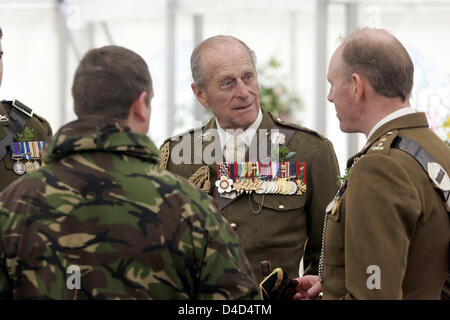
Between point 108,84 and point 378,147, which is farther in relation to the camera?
point 378,147

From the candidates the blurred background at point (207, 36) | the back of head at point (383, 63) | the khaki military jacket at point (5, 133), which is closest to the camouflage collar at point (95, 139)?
the back of head at point (383, 63)

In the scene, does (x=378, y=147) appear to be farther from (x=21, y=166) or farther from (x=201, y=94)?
(x=21, y=166)

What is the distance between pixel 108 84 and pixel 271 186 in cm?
113

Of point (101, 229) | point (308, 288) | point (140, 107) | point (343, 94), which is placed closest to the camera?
point (101, 229)

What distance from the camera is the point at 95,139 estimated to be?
1.38 metres

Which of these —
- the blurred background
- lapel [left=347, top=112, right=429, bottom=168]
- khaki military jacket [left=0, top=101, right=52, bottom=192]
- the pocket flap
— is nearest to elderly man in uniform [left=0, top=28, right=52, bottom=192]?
khaki military jacket [left=0, top=101, right=52, bottom=192]

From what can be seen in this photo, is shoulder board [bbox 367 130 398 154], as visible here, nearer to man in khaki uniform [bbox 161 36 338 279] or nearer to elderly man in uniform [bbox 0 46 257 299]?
elderly man in uniform [bbox 0 46 257 299]

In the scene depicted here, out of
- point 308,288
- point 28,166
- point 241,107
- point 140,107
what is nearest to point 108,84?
point 140,107

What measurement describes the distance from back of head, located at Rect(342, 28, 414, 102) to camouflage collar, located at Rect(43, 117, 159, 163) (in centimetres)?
65

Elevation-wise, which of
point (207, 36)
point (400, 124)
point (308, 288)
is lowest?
point (308, 288)

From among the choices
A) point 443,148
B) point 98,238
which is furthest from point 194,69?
point 98,238

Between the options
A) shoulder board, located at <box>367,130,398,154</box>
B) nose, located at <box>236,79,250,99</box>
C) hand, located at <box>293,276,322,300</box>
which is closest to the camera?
shoulder board, located at <box>367,130,398,154</box>

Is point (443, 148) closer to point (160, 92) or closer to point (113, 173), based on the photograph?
point (113, 173)

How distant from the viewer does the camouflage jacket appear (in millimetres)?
1356
